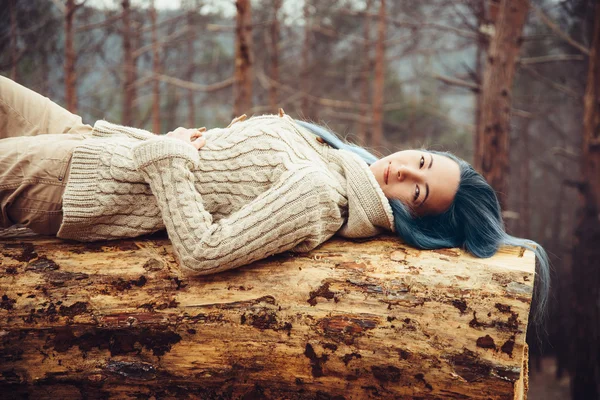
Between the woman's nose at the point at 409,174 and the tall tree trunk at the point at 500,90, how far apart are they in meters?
3.64

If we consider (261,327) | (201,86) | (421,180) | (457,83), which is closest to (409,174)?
(421,180)

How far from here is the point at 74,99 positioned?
8.06 meters

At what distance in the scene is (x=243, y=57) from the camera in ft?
22.4

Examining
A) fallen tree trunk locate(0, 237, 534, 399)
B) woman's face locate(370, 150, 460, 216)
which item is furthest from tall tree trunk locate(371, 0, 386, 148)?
fallen tree trunk locate(0, 237, 534, 399)

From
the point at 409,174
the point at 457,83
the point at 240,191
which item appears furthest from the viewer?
the point at 457,83

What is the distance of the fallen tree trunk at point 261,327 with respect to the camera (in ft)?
7.05

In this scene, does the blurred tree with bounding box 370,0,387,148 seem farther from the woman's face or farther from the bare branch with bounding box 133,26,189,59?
the woman's face

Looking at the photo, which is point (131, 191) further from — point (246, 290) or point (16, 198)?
point (246, 290)

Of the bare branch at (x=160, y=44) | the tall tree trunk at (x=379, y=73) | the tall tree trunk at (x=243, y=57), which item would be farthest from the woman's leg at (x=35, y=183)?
the tall tree trunk at (x=379, y=73)

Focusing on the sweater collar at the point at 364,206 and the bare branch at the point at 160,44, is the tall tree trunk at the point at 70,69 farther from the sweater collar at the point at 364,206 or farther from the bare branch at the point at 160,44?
the sweater collar at the point at 364,206

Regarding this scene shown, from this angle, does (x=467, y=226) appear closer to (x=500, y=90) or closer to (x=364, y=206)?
(x=364, y=206)

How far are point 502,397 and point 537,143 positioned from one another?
63.0ft

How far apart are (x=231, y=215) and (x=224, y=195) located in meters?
0.26

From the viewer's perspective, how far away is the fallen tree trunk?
2148 millimetres
